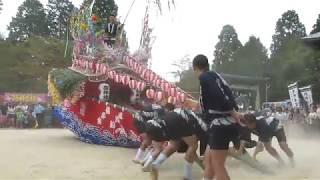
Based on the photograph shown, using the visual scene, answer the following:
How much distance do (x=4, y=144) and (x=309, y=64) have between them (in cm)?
2601

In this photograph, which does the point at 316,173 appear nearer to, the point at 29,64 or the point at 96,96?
the point at 96,96

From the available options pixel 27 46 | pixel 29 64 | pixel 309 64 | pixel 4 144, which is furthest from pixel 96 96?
pixel 27 46

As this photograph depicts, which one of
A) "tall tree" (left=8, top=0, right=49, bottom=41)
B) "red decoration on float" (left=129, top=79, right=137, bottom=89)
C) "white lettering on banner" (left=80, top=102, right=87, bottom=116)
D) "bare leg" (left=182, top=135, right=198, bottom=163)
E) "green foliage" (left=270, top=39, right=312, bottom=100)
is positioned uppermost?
"tall tree" (left=8, top=0, right=49, bottom=41)

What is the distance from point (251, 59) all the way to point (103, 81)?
4876 cm

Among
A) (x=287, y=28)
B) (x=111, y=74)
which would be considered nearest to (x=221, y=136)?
(x=111, y=74)

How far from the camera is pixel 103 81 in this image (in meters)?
16.1

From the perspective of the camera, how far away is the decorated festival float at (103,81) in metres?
15.0

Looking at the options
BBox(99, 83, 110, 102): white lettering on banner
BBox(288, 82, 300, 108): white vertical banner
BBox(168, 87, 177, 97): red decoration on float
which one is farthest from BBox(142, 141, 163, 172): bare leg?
BBox(288, 82, 300, 108): white vertical banner

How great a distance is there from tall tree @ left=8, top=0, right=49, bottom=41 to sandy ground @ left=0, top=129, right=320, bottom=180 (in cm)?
6191

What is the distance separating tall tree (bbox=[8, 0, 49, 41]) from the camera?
7546 centimetres

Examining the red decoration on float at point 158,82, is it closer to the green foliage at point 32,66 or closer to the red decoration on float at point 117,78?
the red decoration on float at point 117,78

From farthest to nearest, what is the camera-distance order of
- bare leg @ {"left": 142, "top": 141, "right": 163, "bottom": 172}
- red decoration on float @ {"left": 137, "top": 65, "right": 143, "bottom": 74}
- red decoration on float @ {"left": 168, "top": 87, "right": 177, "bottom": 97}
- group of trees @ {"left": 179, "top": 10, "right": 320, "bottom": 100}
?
group of trees @ {"left": 179, "top": 10, "right": 320, "bottom": 100} < red decoration on float @ {"left": 137, "top": 65, "right": 143, "bottom": 74} < red decoration on float @ {"left": 168, "top": 87, "right": 177, "bottom": 97} < bare leg @ {"left": 142, "top": 141, "right": 163, "bottom": 172}

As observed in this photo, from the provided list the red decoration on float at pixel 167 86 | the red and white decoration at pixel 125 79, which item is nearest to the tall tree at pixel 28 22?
the red and white decoration at pixel 125 79

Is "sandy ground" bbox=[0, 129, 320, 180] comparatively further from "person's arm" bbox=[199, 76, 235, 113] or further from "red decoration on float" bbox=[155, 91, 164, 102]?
"person's arm" bbox=[199, 76, 235, 113]
